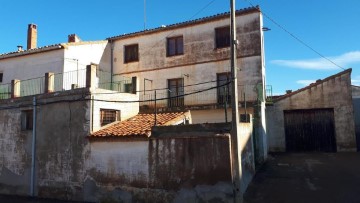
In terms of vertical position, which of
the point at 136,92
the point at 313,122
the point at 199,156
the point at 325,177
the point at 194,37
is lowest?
the point at 325,177

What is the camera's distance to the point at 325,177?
13.1 m

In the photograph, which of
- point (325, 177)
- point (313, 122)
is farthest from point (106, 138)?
point (313, 122)

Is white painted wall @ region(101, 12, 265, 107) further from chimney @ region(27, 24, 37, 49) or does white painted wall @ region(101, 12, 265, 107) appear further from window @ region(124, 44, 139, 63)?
chimney @ region(27, 24, 37, 49)

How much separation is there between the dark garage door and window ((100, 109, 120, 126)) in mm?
10111

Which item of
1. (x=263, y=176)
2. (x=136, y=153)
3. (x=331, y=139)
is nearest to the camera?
(x=136, y=153)

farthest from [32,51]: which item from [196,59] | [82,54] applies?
[196,59]

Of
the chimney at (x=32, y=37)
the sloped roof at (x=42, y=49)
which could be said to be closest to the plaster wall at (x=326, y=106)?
the sloped roof at (x=42, y=49)

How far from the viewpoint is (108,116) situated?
1498 centimetres

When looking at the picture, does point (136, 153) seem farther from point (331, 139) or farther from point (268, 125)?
point (331, 139)

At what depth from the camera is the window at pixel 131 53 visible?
75.6 ft

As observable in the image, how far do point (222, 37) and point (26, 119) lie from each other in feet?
39.4

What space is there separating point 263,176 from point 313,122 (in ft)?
23.5

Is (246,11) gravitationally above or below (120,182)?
above

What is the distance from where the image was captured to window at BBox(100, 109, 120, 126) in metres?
14.6
